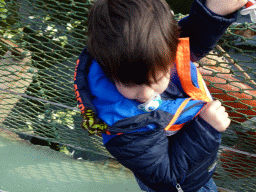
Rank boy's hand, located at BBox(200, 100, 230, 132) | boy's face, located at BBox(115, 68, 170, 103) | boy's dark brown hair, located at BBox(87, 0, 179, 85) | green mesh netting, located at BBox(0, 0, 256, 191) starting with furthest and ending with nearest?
green mesh netting, located at BBox(0, 0, 256, 191) < boy's hand, located at BBox(200, 100, 230, 132) < boy's face, located at BBox(115, 68, 170, 103) < boy's dark brown hair, located at BBox(87, 0, 179, 85)

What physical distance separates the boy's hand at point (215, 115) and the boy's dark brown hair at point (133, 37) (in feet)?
0.88

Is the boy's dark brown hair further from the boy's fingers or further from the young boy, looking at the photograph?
the boy's fingers

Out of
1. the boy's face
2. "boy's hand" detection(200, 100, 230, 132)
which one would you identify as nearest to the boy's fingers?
"boy's hand" detection(200, 100, 230, 132)

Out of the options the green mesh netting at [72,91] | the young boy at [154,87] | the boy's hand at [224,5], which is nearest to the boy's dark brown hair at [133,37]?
the young boy at [154,87]

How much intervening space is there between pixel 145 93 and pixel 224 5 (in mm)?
370

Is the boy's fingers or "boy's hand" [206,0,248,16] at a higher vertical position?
"boy's hand" [206,0,248,16]

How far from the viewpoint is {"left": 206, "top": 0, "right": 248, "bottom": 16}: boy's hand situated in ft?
2.70

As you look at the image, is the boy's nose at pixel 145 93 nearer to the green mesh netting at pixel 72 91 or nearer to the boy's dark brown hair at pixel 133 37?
Result: the boy's dark brown hair at pixel 133 37

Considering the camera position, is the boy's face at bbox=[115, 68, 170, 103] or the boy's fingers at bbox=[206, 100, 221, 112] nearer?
the boy's face at bbox=[115, 68, 170, 103]

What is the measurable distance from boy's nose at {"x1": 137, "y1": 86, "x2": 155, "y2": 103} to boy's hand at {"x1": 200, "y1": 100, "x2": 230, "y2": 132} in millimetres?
210

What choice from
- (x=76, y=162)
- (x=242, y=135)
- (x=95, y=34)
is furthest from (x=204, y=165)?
(x=76, y=162)

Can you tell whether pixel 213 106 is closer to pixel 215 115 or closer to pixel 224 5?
pixel 215 115

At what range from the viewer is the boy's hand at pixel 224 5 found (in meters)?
0.82

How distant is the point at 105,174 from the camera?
1.92 m
